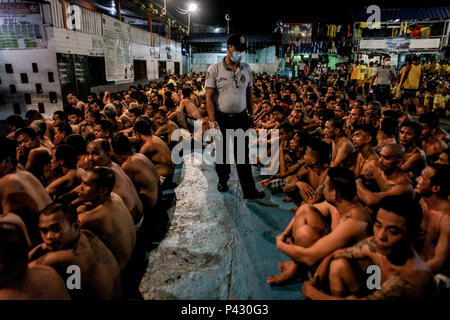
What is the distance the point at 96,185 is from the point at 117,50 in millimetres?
12930

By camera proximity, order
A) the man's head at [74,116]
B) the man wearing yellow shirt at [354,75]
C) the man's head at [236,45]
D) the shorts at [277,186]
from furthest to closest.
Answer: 1. the man wearing yellow shirt at [354,75]
2. the man's head at [74,116]
3. the shorts at [277,186]
4. the man's head at [236,45]

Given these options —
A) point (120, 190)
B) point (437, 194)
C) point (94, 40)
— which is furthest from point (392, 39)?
point (120, 190)

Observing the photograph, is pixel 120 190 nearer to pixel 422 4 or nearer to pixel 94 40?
pixel 94 40

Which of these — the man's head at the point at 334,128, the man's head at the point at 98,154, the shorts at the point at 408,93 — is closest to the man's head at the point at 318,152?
the man's head at the point at 334,128

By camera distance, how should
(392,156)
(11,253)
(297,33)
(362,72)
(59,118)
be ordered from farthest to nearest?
(297,33)
(362,72)
(59,118)
(392,156)
(11,253)

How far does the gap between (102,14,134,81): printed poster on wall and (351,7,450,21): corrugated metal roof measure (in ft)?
50.4

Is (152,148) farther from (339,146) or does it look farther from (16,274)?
(16,274)

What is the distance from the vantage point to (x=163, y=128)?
7141 mm

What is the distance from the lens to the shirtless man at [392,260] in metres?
1.72

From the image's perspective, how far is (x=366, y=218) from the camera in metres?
2.38

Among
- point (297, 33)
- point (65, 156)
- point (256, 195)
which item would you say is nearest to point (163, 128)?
point (256, 195)

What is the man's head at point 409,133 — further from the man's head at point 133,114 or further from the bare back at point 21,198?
the man's head at point 133,114

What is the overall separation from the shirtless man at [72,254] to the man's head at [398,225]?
1.95 m

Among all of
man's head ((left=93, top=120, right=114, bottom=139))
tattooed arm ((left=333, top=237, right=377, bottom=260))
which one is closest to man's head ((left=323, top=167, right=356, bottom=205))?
tattooed arm ((left=333, top=237, right=377, bottom=260))
